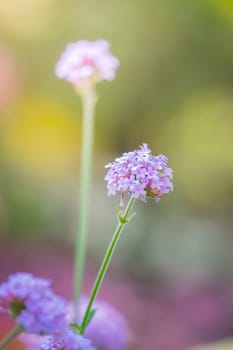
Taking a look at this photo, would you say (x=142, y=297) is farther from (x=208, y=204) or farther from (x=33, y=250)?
(x=208, y=204)

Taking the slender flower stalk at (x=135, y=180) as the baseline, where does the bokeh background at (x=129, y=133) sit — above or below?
above

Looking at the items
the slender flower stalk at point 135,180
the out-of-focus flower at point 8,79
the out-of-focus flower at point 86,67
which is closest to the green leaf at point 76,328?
the slender flower stalk at point 135,180

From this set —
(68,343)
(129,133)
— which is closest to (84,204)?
(68,343)

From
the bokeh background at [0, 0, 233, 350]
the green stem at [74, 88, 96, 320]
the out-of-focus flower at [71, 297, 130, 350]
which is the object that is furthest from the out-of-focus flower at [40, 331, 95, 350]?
the bokeh background at [0, 0, 233, 350]

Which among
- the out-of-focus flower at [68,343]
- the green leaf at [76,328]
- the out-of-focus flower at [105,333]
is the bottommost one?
the out-of-focus flower at [68,343]

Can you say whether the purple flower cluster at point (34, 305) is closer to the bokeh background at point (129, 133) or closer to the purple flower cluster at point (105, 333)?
the purple flower cluster at point (105, 333)

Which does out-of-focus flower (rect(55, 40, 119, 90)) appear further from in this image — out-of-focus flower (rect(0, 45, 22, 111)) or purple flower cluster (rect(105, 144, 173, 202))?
out-of-focus flower (rect(0, 45, 22, 111))

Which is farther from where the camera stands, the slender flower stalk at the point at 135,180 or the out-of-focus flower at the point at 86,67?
the out-of-focus flower at the point at 86,67

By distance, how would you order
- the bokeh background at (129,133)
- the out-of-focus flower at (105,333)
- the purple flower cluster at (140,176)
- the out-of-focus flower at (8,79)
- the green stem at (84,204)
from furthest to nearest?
the out-of-focus flower at (8,79) < the bokeh background at (129,133) < the out-of-focus flower at (105,333) < the green stem at (84,204) < the purple flower cluster at (140,176)
